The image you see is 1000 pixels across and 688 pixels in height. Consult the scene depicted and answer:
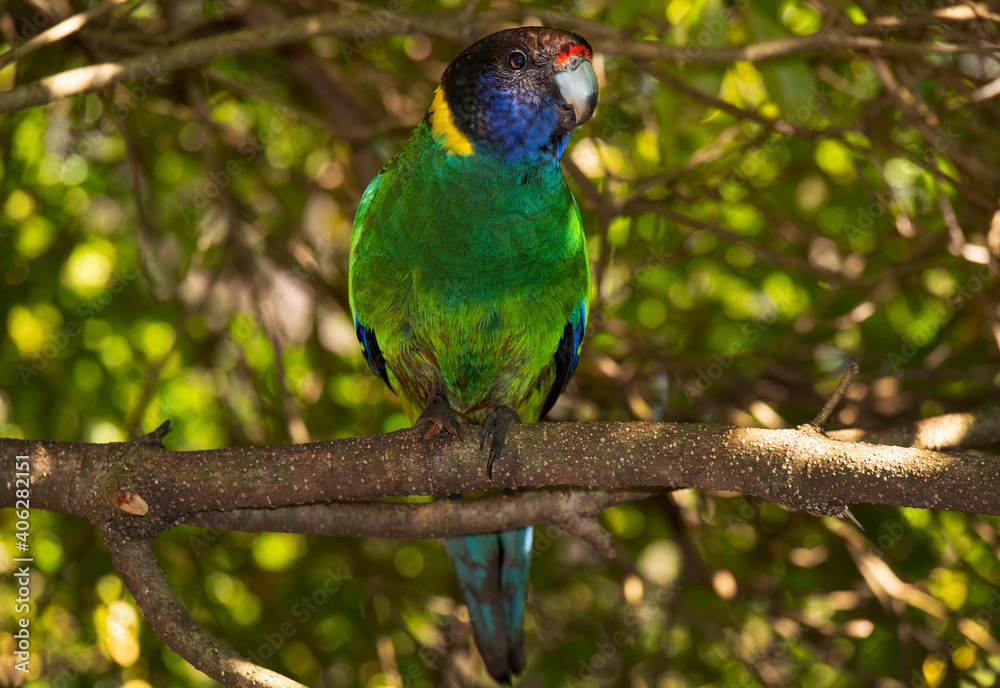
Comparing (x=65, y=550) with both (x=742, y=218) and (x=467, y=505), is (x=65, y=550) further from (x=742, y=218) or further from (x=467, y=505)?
(x=742, y=218)

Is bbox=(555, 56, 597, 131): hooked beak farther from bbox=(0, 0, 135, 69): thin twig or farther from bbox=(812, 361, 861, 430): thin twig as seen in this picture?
bbox=(0, 0, 135, 69): thin twig

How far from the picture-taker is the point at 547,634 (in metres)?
3.51

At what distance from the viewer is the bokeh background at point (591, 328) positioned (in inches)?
114

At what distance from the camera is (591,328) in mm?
3180

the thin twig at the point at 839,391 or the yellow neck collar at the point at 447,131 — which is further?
the yellow neck collar at the point at 447,131

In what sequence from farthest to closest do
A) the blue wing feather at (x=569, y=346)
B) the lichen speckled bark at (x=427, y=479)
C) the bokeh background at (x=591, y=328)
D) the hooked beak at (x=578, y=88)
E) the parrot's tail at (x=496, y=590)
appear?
the bokeh background at (x=591, y=328) < the parrot's tail at (x=496, y=590) < the blue wing feather at (x=569, y=346) < the hooked beak at (x=578, y=88) < the lichen speckled bark at (x=427, y=479)

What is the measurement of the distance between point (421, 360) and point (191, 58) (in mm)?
1052

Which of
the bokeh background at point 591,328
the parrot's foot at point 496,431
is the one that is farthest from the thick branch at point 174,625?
the bokeh background at point 591,328

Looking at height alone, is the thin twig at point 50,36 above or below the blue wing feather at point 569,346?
above

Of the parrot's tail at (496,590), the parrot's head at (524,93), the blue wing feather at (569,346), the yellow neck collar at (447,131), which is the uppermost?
the parrot's head at (524,93)

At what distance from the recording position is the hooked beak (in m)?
2.15

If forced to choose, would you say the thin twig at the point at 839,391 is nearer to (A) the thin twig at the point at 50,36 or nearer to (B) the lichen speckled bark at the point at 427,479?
(B) the lichen speckled bark at the point at 427,479

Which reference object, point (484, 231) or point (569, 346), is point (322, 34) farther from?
point (569, 346)

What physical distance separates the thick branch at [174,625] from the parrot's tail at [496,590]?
3.67 ft
